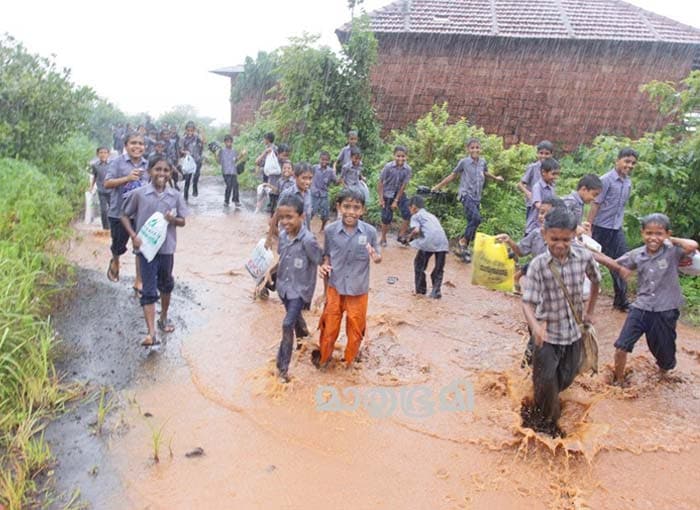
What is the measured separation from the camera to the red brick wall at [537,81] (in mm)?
15234

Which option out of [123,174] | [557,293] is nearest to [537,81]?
[123,174]

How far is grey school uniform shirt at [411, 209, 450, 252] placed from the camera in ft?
23.1

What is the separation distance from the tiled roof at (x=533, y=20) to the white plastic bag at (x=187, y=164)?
213 inches

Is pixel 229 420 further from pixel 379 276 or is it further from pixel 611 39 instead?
pixel 611 39

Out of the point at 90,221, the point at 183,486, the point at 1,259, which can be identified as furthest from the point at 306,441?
the point at 90,221

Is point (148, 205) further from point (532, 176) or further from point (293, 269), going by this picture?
point (532, 176)

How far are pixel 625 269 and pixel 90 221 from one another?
8.76m

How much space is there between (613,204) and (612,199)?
56mm

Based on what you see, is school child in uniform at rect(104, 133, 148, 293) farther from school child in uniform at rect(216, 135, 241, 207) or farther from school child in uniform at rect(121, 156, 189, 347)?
school child in uniform at rect(216, 135, 241, 207)

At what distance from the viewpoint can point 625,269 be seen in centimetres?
462

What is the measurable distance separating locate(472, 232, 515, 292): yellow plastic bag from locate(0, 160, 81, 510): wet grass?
4.14 metres

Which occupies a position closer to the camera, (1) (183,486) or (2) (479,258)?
(1) (183,486)

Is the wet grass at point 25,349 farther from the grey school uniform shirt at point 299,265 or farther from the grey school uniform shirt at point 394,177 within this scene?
the grey school uniform shirt at point 394,177

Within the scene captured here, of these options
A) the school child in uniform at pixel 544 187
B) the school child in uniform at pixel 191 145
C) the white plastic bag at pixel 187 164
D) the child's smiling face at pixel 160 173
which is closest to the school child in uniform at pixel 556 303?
the school child in uniform at pixel 544 187
